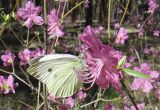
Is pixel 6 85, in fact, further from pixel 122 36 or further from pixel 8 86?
pixel 122 36

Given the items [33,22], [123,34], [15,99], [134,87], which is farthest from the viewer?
[15,99]

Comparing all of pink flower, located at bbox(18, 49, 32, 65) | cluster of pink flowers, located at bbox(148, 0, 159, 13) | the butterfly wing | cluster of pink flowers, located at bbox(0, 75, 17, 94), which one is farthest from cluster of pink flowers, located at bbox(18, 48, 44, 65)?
cluster of pink flowers, located at bbox(148, 0, 159, 13)

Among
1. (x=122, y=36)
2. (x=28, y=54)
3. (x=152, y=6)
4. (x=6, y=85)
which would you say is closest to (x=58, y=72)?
(x=6, y=85)

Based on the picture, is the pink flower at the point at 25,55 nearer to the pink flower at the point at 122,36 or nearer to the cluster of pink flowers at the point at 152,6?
the pink flower at the point at 122,36

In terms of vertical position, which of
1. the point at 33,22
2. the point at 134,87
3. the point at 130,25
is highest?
the point at 33,22

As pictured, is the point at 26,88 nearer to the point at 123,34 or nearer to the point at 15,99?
the point at 15,99

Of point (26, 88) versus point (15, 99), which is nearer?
point (15, 99)

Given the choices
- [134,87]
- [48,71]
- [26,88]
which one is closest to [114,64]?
[48,71]
